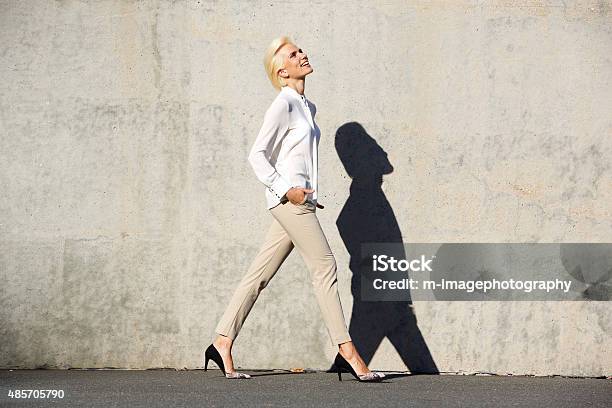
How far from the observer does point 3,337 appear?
6.40 meters

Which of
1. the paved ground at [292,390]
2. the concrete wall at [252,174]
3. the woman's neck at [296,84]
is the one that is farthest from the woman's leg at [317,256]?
the concrete wall at [252,174]

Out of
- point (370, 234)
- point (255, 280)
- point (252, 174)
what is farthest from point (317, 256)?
point (252, 174)

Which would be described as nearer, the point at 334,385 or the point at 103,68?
the point at 334,385

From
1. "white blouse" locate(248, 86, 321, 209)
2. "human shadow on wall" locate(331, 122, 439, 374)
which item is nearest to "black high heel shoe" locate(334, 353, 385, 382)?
"human shadow on wall" locate(331, 122, 439, 374)

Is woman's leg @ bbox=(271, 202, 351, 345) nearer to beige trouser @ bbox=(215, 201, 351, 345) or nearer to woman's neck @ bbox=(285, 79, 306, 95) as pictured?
beige trouser @ bbox=(215, 201, 351, 345)

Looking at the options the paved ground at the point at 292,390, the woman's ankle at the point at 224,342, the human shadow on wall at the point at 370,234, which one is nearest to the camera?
the paved ground at the point at 292,390

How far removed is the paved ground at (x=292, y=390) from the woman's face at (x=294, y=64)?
172 cm

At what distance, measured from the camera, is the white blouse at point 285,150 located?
5.59m

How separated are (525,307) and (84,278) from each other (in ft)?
8.97

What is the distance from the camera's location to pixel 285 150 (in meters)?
5.70

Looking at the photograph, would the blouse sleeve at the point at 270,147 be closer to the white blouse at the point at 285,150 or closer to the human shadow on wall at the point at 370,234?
the white blouse at the point at 285,150

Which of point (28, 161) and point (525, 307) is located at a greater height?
point (28, 161)

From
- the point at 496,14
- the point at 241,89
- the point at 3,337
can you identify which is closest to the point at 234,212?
the point at 241,89

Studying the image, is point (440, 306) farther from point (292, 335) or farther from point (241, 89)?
point (241, 89)
